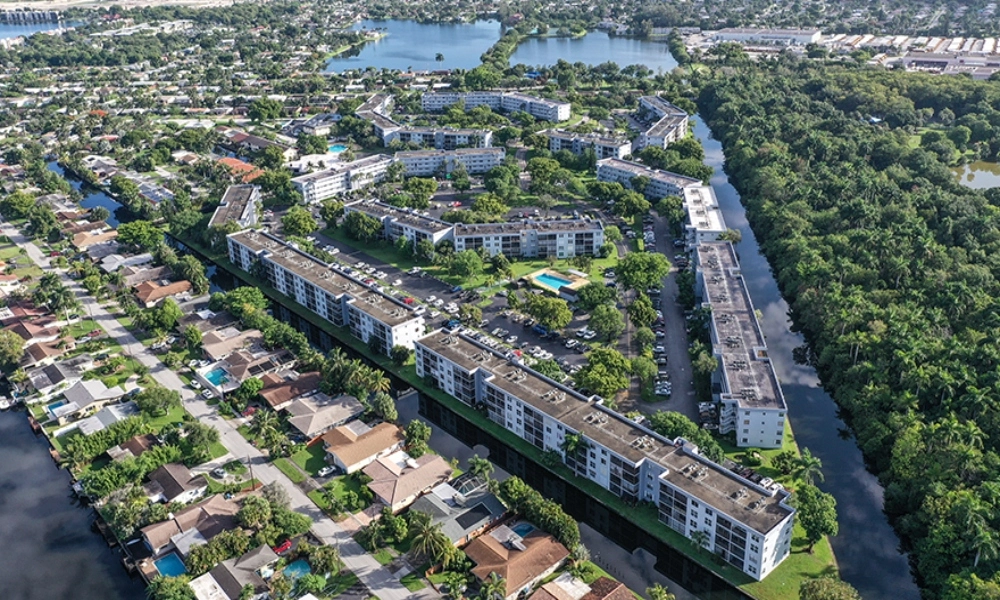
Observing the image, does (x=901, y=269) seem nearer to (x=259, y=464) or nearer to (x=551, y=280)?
(x=551, y=280)

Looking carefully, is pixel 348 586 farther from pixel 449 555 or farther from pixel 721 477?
pixel 721 477

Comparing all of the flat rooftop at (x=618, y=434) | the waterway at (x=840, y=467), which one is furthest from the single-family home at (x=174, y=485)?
the waterway at (x=840, y=467)

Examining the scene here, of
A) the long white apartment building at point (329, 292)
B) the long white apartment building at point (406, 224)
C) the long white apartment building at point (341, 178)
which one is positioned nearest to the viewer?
the long white apartment building at point (329, 292)

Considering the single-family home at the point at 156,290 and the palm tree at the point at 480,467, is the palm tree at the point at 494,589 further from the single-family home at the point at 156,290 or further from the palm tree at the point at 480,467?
→ the single-family home at the point at 156,290

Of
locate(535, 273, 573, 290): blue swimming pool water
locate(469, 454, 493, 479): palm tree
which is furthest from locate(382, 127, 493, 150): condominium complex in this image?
locate(469, 454, 493, 479): palm tree

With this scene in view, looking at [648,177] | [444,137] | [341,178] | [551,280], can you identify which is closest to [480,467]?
[551,280]
